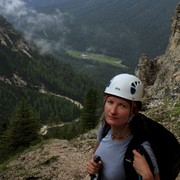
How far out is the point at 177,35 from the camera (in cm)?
4647

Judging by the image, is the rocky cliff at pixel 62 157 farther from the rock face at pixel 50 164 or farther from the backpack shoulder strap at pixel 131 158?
the backpack shoulder strap at pixel 131 158

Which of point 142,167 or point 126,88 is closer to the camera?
point 142,167

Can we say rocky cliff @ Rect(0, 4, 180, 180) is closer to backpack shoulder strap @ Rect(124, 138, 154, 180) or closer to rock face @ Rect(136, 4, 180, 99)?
rock face @ Rect(136, 4, 180, 99)

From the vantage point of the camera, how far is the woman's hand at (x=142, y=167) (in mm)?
7027

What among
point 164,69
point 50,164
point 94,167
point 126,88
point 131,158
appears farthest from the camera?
point 164,69

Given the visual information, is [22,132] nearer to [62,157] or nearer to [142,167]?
[62,157]

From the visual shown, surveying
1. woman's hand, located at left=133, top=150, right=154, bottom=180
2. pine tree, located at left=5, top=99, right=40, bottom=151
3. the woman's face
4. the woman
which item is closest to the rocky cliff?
the woman

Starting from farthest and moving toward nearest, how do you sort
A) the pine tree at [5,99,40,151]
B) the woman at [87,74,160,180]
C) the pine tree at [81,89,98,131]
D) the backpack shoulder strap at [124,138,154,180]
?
the pine tree at [81,89,98,131] < the pine tree at [5,99,40,151] < the woman at [87,74,160,180] < the backpack shoulder strap at [124,138,154,180]

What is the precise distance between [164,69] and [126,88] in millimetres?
29383

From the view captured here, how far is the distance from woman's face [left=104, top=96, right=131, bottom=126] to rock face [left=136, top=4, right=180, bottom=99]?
2066cm

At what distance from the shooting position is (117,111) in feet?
25.1

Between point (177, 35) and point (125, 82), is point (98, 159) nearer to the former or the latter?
point (125, 82)

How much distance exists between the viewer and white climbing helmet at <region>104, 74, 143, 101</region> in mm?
7633

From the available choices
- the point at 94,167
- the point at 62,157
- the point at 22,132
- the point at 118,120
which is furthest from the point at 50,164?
the point at 22,132
